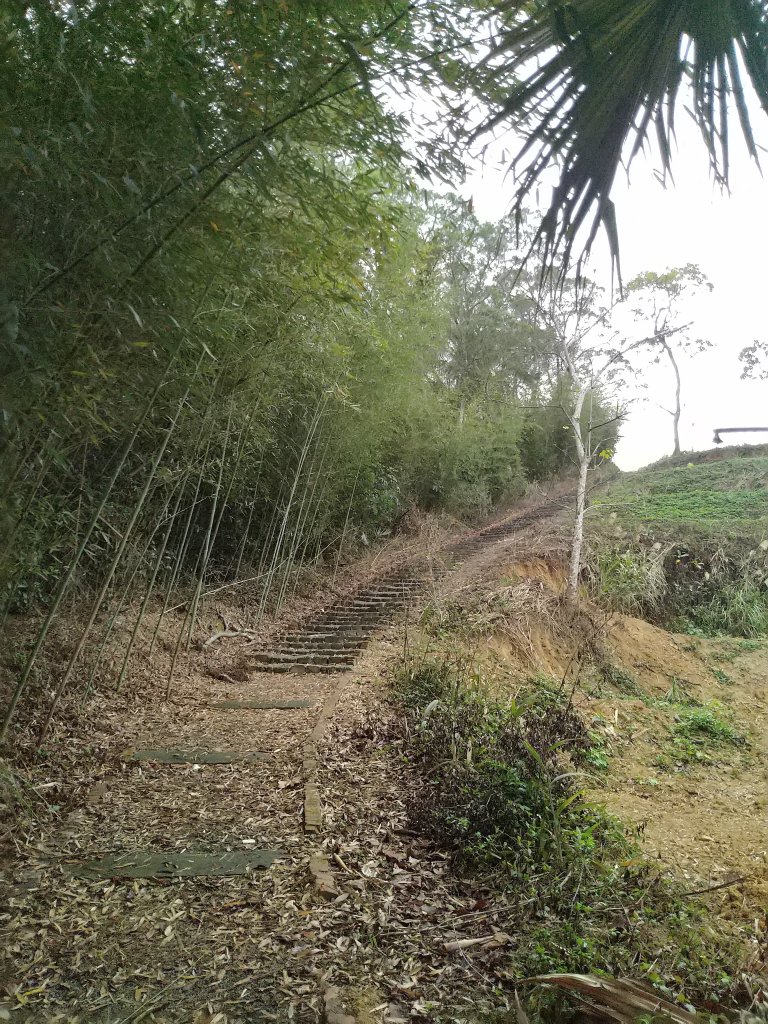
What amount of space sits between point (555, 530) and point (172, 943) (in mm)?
8049

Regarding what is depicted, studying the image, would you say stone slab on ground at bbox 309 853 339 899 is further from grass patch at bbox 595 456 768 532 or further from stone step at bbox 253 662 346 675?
grass patch at bbox 595 456 768 532

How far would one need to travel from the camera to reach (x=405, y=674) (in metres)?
4.40

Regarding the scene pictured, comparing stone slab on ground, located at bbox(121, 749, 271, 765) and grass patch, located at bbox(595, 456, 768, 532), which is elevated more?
grass patch, located at bbox(595, 456, 768, 532)

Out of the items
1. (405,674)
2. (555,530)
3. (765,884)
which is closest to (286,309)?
(405,674)

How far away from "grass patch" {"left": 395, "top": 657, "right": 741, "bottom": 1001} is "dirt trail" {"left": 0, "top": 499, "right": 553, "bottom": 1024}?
0.46 m

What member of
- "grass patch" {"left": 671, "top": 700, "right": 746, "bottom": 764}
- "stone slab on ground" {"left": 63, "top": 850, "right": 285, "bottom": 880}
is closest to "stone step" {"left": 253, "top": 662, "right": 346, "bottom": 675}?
"grass patch" {"left": 671, "top": 700, "right": 746, "bottom": 764}

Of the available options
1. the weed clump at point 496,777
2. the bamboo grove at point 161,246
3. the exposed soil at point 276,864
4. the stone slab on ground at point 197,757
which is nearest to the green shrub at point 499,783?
the weed clump at point 496,777

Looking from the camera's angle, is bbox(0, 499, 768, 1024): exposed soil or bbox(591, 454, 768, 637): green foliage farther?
bbox(591, 454, 768, 637): green foliage

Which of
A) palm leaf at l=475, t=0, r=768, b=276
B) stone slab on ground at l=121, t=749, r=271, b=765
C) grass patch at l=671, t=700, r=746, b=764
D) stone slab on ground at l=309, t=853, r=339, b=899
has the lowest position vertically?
grass patch at l=671, t=700, r=746, b=764

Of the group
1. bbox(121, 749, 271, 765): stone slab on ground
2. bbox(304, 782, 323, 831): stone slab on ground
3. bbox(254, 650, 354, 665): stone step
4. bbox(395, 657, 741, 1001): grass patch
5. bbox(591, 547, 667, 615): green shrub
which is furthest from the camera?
bbox(591, 547, 667, 615): green shrub

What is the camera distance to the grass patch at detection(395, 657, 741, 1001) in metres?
1.76

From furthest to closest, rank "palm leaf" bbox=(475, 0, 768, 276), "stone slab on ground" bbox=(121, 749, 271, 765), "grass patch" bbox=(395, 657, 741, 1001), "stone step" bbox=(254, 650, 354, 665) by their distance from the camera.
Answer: "stone step" bbox=(254, 650, 354, 665), "stone slab on ground" bbox=(121, 749, 271, 765), "grass patch" bbox=(395, 657, 741, 1001), "palm leaf" bbox=(475, 0, 768, 276)

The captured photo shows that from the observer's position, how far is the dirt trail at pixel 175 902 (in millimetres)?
1623

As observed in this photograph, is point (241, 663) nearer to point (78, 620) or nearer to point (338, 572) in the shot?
point (78, 620)
